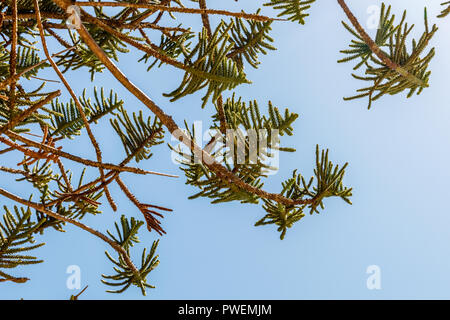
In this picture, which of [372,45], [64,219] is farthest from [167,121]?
[372,45]

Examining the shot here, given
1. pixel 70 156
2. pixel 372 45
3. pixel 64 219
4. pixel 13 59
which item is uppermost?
pixel 372 45

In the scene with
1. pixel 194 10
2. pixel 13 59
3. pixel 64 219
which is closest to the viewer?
pixel 194 10

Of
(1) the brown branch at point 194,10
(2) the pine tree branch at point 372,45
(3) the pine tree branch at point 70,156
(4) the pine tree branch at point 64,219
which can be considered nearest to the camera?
(1) the brown branch at point 194,10

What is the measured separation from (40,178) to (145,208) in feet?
2.64

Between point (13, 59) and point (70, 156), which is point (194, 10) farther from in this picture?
point (70, 156)

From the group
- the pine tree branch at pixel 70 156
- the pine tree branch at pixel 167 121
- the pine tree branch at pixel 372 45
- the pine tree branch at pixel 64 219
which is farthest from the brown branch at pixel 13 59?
the pine tree branch at pixel 372 45

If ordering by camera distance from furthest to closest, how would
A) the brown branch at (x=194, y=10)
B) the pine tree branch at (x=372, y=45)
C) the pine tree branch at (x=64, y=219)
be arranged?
the pine tree branch at (x=372, y=45), the pine tree branch at (x=64, y=219), the brown branch at (x=194, y=10)
